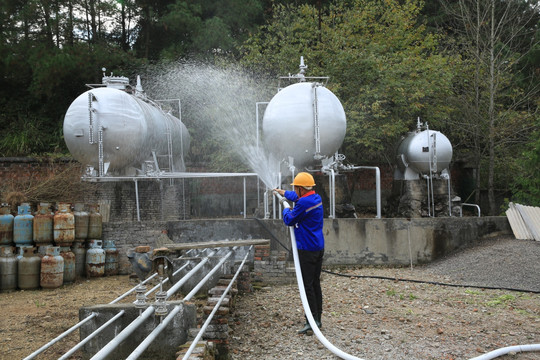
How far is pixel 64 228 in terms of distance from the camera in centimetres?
929

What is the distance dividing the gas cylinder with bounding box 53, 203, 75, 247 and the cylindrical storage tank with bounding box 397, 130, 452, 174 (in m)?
9.12

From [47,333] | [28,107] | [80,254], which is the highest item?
[28,107]

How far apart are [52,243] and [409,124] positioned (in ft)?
40.6

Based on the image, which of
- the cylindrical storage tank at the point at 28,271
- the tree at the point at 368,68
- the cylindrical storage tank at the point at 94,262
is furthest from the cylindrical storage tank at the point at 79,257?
the tree at the point at 368,68

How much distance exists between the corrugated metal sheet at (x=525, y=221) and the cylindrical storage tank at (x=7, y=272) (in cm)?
997

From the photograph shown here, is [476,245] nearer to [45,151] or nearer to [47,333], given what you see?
[47,333]

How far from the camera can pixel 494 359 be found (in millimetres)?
4430

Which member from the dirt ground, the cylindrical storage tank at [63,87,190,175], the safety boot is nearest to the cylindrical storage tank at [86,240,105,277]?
the dirt ground

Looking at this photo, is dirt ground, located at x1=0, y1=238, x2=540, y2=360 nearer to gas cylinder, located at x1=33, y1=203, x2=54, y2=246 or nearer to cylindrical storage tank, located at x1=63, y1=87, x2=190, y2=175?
gas cylinder, located at x1=33, y1=203, x2=54, y2=246

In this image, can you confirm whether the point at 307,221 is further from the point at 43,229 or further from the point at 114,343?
the point at 43,229

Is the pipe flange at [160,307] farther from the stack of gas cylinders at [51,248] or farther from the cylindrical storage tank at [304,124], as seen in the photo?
the cylindrical storage tank at [304,124]

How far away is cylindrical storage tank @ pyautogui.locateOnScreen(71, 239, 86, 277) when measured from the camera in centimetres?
959

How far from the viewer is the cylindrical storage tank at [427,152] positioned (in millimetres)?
13406

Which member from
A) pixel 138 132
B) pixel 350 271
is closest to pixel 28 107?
pixel 138 132
